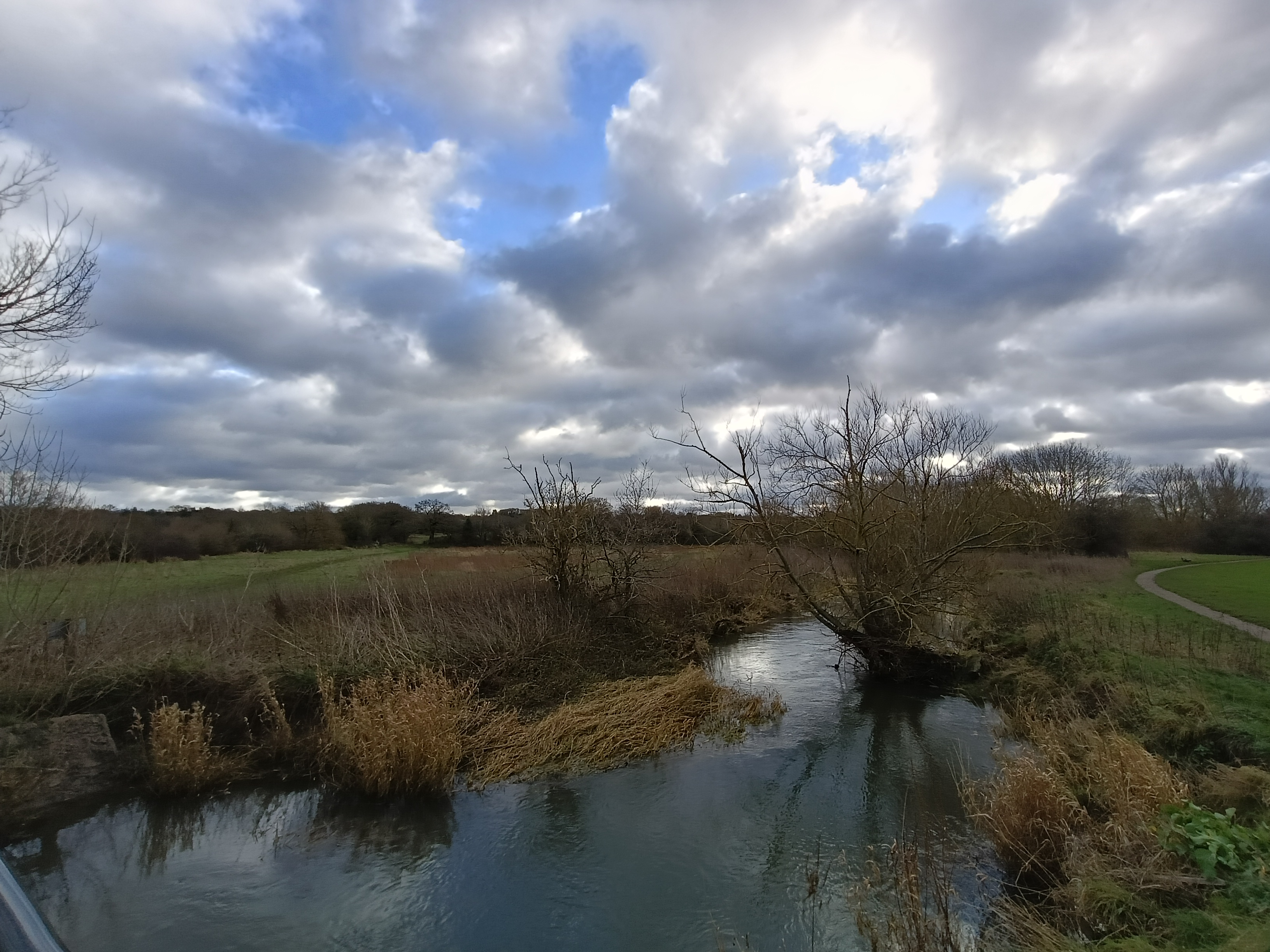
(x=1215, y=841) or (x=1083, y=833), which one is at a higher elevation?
(x=1215, y=841)

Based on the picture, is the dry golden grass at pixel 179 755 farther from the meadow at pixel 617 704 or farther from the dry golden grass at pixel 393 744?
the dry golden grass at pixel 393 744

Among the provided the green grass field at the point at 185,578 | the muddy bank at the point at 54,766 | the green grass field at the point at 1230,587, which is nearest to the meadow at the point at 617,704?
the green grass field at the point at 185,578

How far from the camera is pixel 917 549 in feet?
52.4

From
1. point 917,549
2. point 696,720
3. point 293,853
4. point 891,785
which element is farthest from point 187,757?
point 917,549

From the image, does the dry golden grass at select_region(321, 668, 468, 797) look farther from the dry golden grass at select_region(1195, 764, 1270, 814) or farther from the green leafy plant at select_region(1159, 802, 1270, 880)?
the dry golden grass at select_region(1195, 764, 1270, 814)

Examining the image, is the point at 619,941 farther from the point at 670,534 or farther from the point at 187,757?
the point at 670,534

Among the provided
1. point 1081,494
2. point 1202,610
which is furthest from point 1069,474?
point 1202,610

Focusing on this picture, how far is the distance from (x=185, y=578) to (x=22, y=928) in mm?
25614

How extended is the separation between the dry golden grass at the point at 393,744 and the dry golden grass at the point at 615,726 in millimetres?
A: 972

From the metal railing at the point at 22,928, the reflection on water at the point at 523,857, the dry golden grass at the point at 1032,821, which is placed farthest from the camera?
the dry golden grass at the point at 1032,821

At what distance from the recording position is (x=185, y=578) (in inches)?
912

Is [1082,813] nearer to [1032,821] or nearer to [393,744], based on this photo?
[1032,821]

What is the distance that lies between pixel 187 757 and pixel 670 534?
13919 millimetres

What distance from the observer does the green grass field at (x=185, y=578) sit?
36.7 feet
